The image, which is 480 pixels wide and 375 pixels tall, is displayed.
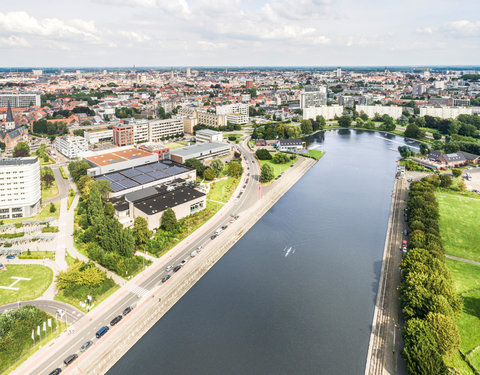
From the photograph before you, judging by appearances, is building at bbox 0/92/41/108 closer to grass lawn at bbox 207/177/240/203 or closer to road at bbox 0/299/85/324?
grass lawn at bbox 207/177/240/203

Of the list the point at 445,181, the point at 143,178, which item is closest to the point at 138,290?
the point at 143,178

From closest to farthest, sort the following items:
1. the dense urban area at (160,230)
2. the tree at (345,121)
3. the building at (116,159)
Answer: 1. the dense urban area at (160,230)
2. the building at (116,159)
3. the tree at (345,121)

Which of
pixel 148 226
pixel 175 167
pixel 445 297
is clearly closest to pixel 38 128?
pixel 175 167

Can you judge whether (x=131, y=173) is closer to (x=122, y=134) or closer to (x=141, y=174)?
(x=141, y=174)

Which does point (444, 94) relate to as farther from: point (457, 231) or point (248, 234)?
point (248, 234)

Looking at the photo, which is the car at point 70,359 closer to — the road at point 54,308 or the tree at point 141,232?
the road at point 54,308

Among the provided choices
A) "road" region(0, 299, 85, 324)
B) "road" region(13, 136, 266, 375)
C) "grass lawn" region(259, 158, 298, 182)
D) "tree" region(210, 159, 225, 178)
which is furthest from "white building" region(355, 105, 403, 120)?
"road" region(0, 299, 85, 324)

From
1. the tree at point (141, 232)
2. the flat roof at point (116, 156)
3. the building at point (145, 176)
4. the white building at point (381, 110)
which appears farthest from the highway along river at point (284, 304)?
the white building at point (381, 110)
